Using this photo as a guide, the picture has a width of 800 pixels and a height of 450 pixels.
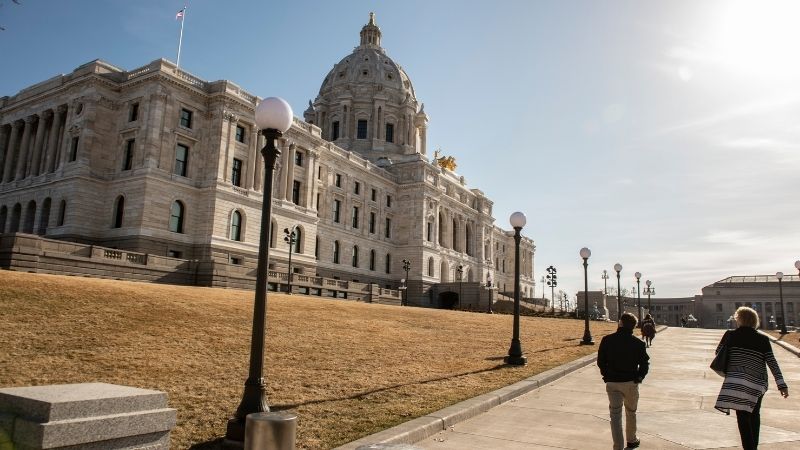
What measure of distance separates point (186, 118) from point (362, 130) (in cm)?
4669

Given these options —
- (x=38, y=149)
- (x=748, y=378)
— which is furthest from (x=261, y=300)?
(x=38, y=149)

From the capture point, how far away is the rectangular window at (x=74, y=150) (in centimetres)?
4403

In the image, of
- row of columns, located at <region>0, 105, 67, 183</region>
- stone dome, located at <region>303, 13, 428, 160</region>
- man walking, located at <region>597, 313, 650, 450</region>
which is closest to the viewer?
man walking, located at <region>597, 313, 650, 450</region>

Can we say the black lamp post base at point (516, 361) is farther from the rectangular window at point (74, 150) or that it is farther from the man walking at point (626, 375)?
the rectangular window at point (74, 150)

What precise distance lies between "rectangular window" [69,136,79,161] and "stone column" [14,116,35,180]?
8.25m

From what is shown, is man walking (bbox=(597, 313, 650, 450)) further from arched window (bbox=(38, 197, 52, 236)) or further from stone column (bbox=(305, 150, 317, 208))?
stone column (bbox=(305, 150, 317, 208))

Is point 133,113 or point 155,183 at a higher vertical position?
point 133,113

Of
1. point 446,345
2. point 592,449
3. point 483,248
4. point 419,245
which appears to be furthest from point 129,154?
point 483,248

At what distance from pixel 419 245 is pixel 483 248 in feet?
79.0

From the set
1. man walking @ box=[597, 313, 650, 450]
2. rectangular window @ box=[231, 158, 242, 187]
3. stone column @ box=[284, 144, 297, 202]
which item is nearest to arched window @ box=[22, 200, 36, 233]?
rectangular window @ box=[231, 158, 242, 187]

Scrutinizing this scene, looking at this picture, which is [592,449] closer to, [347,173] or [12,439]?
[12,439]

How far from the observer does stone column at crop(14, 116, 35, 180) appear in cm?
4844

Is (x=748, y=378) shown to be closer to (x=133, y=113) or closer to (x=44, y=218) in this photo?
(x=133, y=113)

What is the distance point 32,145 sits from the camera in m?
49.1
